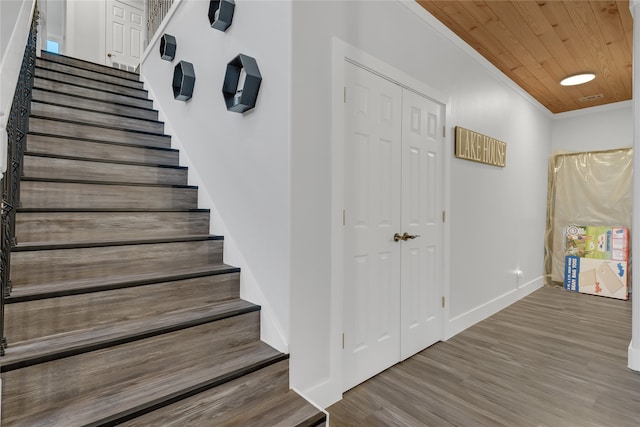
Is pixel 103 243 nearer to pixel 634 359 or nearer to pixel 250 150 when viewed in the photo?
pixel 250 150

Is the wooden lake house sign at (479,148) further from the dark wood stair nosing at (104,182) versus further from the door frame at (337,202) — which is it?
the dark wood stair nosing at (104,182)

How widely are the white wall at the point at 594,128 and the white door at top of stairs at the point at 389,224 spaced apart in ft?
11.7

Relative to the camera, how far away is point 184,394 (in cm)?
138

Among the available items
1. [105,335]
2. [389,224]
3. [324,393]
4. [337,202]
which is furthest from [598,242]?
[105,335]

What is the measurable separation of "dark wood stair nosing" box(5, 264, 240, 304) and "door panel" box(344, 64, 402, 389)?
78 centimetres

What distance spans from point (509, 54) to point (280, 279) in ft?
10.3

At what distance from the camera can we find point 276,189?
180cm

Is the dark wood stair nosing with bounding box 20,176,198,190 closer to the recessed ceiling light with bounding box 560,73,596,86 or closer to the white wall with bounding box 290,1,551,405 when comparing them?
the white wall with bounding box 290,1,551,405

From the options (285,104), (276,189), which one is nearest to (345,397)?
(276,189)

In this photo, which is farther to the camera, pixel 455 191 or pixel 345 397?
pixel 455 191

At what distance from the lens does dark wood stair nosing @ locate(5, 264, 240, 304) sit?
1442 millimetres

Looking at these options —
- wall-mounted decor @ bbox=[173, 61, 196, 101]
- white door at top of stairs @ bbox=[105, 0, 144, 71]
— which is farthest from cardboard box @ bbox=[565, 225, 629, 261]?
white door at top of stairs @ bbox=[105, 0, 144, 71]

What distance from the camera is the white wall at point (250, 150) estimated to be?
1.77 meters

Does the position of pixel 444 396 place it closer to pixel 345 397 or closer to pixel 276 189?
pixel 345 397
